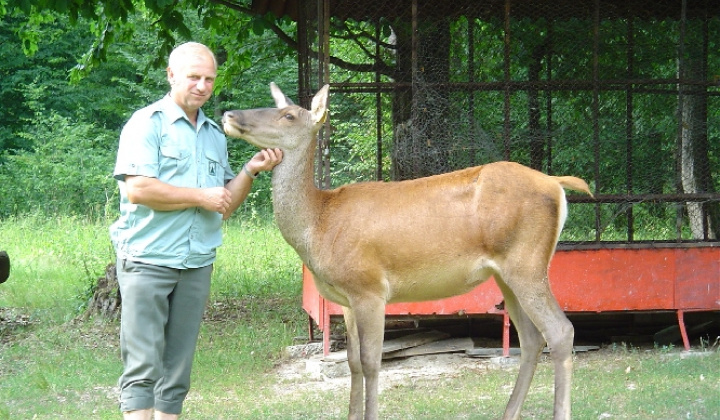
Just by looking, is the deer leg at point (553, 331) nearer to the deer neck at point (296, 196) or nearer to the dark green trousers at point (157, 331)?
the deer neck at point (296, 196)

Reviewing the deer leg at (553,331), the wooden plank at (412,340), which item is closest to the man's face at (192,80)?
the deer leg at (553,331)

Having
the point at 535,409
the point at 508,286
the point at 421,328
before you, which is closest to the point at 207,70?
the point at 508,286

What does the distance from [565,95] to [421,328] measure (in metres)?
2.66

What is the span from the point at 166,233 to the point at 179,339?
550mm

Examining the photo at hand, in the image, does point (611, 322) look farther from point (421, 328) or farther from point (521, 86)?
point (521, 86)

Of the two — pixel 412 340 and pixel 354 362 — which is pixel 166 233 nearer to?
pixel 354 362

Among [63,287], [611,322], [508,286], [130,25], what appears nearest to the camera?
[508,286]

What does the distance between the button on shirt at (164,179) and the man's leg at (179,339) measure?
0.12 m

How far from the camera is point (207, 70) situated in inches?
187

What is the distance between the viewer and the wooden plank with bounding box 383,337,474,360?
879 cm

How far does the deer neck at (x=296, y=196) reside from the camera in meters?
5.60

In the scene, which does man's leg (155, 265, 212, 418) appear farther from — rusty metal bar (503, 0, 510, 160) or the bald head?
rusty metal bar (503, 0, 510, 160)

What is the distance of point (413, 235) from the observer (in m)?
5.73

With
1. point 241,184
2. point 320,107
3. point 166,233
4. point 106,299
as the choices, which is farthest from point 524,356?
point 106,299
